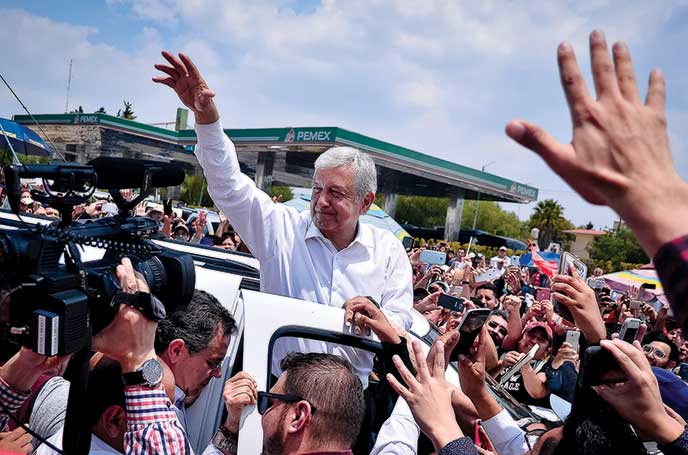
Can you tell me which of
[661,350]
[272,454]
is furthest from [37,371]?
[661,350]

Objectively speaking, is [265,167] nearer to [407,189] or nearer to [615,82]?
[407,189]

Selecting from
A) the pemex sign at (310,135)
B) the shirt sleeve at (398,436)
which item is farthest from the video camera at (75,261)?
the pemex sign at (310,135)

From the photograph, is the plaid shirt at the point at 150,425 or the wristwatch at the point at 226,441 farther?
the wristwatch at the point at 226,441

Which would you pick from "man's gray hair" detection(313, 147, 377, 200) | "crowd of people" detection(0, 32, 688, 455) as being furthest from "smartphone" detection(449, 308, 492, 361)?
"man's gray hair" detection(313, 147, 377, 200)

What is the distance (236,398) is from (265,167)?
2556 centimetres

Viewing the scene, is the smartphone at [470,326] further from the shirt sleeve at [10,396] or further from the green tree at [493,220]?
the green tree at [493,220]

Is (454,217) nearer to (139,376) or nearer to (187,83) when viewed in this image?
(187,83)

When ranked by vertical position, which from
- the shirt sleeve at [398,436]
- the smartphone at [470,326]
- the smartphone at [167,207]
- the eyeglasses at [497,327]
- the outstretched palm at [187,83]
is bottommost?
the eyeglasses at [497,327]

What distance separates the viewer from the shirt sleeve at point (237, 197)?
2467 mm

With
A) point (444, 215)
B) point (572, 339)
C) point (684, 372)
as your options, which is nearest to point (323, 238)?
point (572, 339)

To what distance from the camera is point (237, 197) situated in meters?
2.60

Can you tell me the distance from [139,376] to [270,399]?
52cm

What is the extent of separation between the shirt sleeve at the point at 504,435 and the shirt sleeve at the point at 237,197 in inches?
50.3

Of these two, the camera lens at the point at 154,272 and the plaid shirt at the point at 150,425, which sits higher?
the camera lens at the point at 154,272
